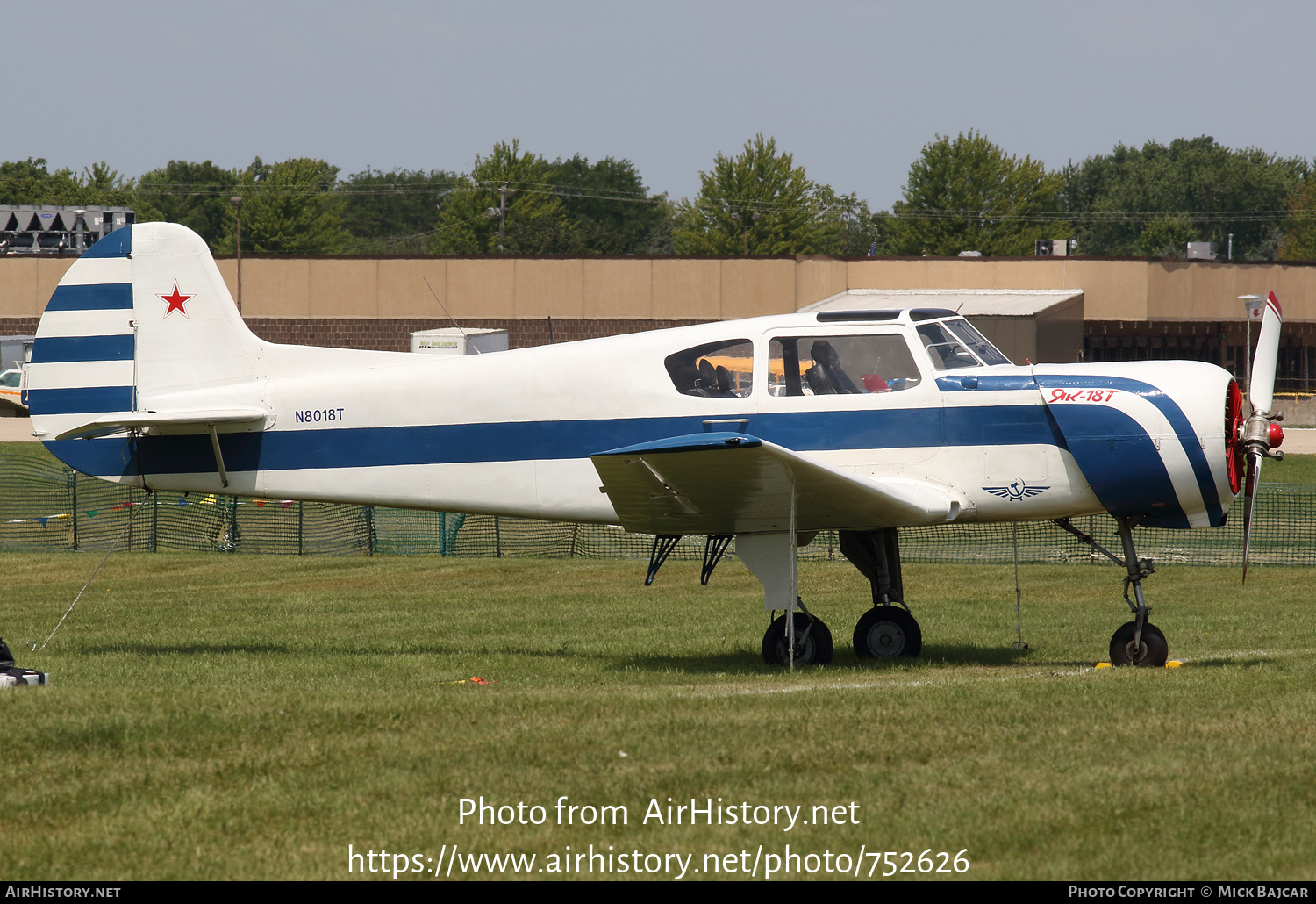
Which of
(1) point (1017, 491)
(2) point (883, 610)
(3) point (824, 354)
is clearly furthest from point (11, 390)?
(1) point (1017, 491)

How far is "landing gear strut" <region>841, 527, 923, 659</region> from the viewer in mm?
12094

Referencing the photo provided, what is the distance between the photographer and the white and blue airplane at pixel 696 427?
10.4 m

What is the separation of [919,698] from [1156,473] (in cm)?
316

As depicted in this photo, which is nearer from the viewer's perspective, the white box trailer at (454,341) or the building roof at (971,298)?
the white box trailer at (454,341)

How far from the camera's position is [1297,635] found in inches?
522

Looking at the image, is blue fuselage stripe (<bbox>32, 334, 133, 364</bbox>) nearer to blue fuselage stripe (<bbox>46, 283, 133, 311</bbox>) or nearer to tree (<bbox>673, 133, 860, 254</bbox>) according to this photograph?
blue fuselage stripe (<bbox>46, 283, 133, 311</bbox>)

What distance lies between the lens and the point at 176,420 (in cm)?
1186

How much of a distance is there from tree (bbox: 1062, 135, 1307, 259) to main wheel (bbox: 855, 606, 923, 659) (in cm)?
11524

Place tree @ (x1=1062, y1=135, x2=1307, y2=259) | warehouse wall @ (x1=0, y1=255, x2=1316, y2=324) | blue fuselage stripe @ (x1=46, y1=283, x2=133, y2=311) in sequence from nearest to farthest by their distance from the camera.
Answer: blue fuselage stripe @ (x1=46, y1=283, x2=133, y2=311)
warehouse wall @ (x1=0, y1=255, x2=1316, y2=324)
tree @ (x1=1062, y1=135, x2=1307, y2=259)

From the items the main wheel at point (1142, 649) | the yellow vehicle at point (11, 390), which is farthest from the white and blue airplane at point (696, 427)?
the yellow vehicle at point (11, 390)

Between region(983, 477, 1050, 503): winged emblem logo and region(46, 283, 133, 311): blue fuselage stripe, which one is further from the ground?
region(46, 283, 133, 311): blue fuselage stripe

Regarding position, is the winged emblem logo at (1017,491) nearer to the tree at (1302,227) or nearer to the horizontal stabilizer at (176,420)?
the horizontal stabilizer at (176,420)

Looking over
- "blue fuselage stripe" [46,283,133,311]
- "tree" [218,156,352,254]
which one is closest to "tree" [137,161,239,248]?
"tree" [218,156,352,254]

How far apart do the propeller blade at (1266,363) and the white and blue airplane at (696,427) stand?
25mm
